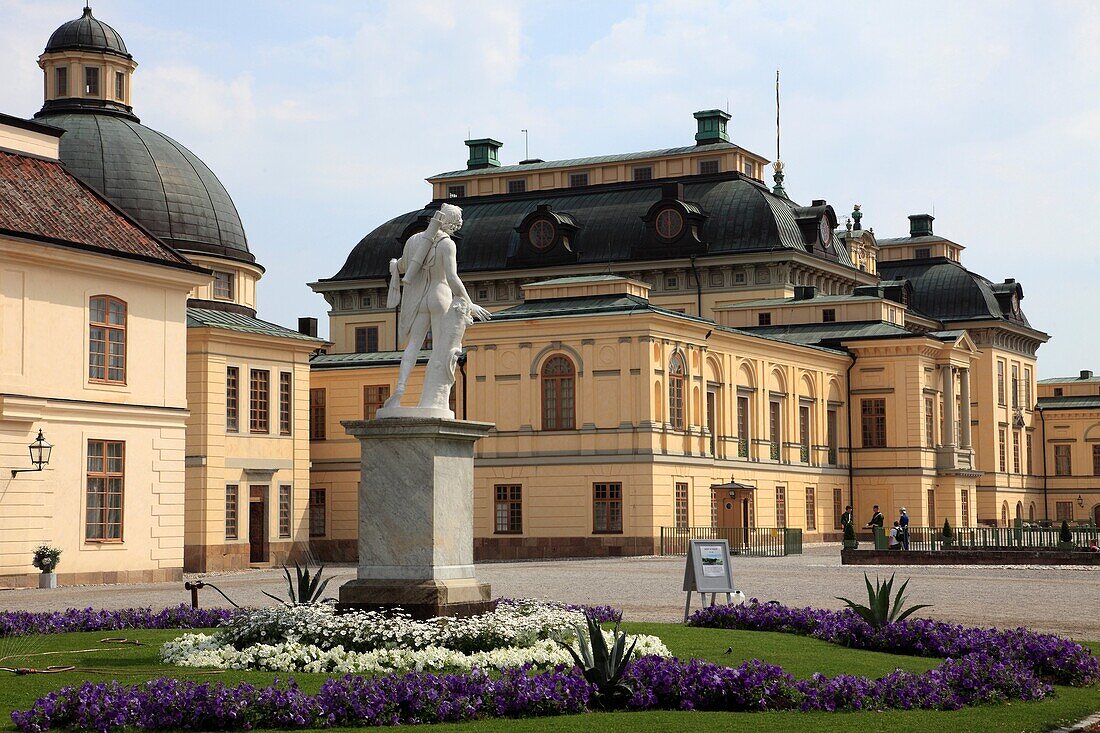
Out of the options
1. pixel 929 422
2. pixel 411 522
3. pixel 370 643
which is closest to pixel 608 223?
pixel 929 422

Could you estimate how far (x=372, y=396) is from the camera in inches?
2354

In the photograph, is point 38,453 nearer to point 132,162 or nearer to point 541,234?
point 132,162

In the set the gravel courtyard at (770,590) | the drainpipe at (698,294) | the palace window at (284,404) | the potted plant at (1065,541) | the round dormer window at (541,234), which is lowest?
the gravel courtyard at (770,590)

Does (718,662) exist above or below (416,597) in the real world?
below

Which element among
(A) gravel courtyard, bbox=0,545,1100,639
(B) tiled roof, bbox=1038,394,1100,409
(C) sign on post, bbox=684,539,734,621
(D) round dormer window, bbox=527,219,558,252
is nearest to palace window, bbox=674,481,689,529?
(A) gravel courtyard, bbox=0,545,1100,639

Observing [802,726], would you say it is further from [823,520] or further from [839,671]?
[823,520]

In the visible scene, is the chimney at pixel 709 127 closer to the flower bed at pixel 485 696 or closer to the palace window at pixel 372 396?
the palace window at pixel 372 396

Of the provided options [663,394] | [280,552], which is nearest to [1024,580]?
[663,394]

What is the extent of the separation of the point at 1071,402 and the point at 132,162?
217ft

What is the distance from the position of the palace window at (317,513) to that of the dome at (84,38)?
17707mm

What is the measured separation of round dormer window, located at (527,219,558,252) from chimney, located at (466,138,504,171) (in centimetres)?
1319

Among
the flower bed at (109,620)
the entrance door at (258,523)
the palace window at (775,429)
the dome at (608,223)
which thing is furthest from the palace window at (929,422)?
the flower bed at (109,620)

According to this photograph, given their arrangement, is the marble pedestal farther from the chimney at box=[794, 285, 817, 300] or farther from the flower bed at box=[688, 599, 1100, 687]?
the chimney at box=[794, 285, 817, 300]

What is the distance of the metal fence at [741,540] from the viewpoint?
52.5 metres
